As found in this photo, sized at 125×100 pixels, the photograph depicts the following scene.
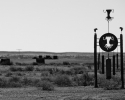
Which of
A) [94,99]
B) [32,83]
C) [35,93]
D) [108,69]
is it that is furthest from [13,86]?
[94,99]

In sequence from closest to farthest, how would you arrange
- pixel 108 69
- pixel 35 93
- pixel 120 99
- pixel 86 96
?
pixel 120 99 < pixel 86 96 < pixel 35 93 < pixel 108 69

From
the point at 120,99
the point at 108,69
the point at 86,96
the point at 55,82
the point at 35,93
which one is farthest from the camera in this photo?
the point at 55,82

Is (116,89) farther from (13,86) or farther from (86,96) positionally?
(13,86)

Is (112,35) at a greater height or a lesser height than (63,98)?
greater

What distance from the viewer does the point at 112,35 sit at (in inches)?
869

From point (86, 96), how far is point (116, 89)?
380cm

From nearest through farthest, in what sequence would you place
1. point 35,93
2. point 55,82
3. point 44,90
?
point 35,93 < point 44,90 < point 55,82

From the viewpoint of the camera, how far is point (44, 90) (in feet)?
68.5

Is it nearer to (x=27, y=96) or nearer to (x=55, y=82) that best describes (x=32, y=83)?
(x=55, y=82)

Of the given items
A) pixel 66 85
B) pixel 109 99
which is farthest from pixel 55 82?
pixel 109 99

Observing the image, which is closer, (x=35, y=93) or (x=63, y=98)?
(x=63, y=98)

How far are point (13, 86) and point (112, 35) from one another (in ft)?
23.8

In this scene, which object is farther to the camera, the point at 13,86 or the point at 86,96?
the point at 13,86

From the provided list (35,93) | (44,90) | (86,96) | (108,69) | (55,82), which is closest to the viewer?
(86,96)
